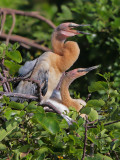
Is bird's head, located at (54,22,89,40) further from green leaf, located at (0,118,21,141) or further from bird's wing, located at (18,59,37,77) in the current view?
green leaf, located at (0,118,21,141)

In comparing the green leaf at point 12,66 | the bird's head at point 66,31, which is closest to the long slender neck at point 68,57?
the bird's head at point 66,31

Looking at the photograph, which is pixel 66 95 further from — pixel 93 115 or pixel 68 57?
pixel 93 115

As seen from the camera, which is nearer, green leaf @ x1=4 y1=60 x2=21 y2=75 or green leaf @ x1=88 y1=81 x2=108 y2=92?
green leaf @ x1=88 y1=81 x2=108 y2=92

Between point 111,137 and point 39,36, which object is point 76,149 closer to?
point 111,137

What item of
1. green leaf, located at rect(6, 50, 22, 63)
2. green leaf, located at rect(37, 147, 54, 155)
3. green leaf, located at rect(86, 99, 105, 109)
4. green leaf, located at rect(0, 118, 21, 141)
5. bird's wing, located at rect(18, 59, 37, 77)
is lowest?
green leaf, located at rect(37, 147, 54, 155)

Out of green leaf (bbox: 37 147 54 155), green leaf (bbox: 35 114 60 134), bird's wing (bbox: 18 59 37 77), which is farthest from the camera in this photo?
bird's wing (bbox: 18 59 37 77)

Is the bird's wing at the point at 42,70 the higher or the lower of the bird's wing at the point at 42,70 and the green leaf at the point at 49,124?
the higher

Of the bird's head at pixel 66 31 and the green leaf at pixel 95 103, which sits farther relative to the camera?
the bird's head at pixel 66 31

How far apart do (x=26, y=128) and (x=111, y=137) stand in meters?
0.38

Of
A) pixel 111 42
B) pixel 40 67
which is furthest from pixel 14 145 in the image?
pixel 111 42

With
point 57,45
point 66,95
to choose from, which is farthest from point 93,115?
point 57,45

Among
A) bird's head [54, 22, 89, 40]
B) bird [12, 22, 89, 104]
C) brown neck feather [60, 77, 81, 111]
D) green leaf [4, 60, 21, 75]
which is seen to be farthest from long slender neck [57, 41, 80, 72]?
green leaf [4, 60, 21, 75]

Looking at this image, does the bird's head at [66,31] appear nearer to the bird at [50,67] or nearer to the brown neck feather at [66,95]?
the bird at [50,67]

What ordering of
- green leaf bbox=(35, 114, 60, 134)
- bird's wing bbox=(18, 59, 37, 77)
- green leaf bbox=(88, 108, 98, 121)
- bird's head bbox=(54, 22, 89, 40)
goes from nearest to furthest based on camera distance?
green leaf bbox=(35, 114, 60, 134) < green leaf bbox=(88, 108, 98, 121) < bird's wing bbox=(18, 59, 37, 77) < bird's head bbox=(54, 22, 89, 40)
